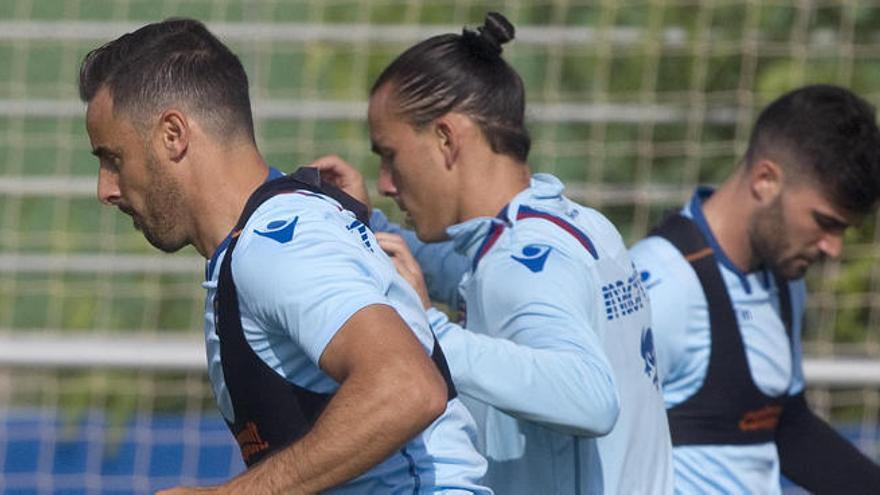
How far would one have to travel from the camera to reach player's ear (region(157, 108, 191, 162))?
2766 millimetres

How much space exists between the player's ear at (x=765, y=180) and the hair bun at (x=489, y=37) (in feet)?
3.13

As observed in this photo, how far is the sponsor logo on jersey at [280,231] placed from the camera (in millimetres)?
2525

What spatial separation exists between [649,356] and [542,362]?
1.75 ft

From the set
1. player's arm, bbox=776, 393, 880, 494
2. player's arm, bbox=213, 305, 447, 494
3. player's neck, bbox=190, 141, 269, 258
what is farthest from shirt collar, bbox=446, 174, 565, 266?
player's arm, bbox=776, 393, 880, 494

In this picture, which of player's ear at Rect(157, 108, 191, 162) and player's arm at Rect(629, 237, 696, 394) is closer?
player's ear at Rect(157, 108, 191, 162)

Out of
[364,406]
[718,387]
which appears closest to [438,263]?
[718,387]

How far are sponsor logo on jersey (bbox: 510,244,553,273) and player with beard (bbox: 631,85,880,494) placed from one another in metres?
0.77

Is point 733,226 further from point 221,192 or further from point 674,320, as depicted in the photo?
point 221,192

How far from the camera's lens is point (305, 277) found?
246 centimetres

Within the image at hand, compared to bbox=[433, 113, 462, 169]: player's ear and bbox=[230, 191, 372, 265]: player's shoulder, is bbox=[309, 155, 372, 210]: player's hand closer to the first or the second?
bbox=[433, 113, 462, 169]: player's ear

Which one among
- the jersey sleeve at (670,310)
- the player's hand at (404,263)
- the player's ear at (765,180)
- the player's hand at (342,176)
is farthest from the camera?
the player's ear at (765,180)

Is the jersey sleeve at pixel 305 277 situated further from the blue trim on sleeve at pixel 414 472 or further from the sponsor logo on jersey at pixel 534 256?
the sponsor logo on jersey at pixel 534 256

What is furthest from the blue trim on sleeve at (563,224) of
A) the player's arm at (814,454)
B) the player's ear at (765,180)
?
the player's arm at (814,454)

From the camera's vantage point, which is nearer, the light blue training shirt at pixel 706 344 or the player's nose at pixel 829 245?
the light blue training shirt at pixel 706 344
